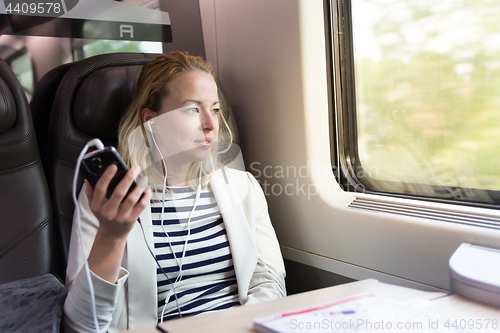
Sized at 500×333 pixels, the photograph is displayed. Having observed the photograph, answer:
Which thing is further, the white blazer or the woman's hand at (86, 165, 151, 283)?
the white blazer

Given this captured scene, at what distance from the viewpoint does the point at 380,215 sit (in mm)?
1267

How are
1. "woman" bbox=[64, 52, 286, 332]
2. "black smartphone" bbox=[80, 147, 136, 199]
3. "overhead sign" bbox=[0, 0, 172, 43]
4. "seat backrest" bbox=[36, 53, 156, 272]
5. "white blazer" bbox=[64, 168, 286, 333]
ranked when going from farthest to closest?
"overhead sign" bbox=[0, 0, 172, 43], "seat backrest" bbox=[36, 53, 156, 272], "woman" bbox=[64, 52, 286, 332], "white blazer" bbox=[64, 168, 286, 333], "black smartphone" bbox=[80, 147, 136, 199]

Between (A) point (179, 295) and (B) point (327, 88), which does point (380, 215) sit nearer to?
(B) point (327, 88)

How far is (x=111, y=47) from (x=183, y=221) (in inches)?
34.1

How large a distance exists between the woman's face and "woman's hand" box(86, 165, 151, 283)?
495 mm

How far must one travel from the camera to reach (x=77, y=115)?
1.30 meters

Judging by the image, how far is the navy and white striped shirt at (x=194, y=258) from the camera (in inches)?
46.8

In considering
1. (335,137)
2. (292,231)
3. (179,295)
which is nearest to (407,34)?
(335,137)

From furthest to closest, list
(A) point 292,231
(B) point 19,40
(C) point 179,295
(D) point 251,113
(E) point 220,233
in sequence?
(D) point 251,113 < (A) point 292,231 < (B) point 19,40 < (E) point 220,233 < (C) point 179,295

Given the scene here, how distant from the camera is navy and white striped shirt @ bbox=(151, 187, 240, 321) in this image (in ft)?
3.90

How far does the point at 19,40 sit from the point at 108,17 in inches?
13.9

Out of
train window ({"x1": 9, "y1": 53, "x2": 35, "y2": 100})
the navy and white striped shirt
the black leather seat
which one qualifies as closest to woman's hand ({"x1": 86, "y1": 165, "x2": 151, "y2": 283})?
the navy and white striped shirt

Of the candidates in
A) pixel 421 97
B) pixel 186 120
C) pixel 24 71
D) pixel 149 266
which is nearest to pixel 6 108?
pixel 24 71

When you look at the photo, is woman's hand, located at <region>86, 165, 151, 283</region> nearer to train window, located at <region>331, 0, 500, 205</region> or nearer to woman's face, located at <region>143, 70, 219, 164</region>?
woman's face, located at <region>143, 70, 219, 164</region>
